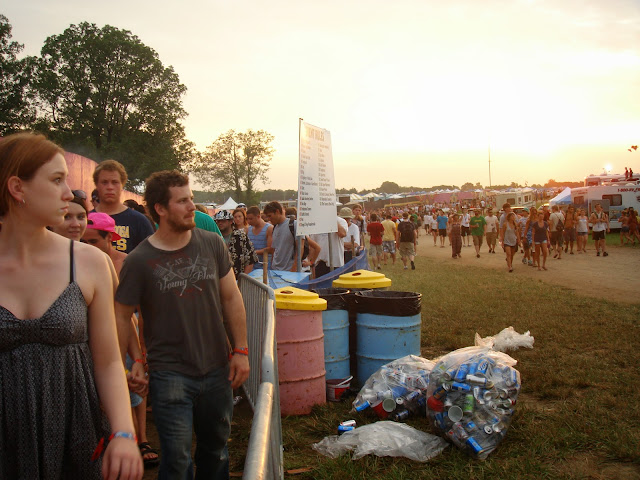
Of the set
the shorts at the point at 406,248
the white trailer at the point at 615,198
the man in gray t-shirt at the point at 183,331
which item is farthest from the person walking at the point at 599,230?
the man in gray t-shirt at the point at 183,331

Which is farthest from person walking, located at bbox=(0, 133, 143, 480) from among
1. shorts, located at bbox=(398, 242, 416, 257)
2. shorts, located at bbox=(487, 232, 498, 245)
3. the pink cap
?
shorts, located at bbox=(487, 232, 498, 245)

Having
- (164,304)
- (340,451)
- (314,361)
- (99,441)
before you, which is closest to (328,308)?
(314,361)

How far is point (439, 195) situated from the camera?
97250mm

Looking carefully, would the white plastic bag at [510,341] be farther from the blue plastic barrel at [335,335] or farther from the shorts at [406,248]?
the shorts at [406,248]

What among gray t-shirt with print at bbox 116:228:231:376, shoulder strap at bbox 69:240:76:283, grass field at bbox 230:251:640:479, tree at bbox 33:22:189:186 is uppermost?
tree at bbox 33:22:189:186

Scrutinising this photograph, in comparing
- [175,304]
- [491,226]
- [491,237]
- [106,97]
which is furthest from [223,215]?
[106,97]

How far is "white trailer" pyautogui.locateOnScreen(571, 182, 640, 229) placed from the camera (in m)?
30.9

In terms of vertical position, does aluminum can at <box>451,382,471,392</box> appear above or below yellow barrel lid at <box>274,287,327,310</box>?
below

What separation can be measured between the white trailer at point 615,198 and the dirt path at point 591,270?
875cm

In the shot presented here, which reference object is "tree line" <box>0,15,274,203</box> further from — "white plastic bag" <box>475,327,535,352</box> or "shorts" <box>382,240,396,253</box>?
"white plastic bag" <box>475,327,535,352</box>

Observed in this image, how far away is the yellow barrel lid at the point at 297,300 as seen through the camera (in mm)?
5090

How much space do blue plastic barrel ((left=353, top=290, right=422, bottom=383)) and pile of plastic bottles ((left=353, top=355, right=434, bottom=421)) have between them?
361mm

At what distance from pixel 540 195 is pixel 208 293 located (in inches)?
3329

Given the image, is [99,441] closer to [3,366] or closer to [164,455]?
[3,366]
